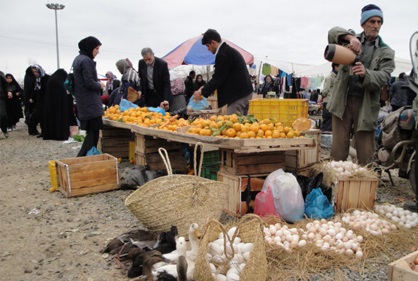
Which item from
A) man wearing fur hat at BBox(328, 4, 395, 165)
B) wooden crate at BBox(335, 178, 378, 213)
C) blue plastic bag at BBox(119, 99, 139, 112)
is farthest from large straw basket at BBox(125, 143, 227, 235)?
blue plastic bag at BBox(119, 99, 139, 112)

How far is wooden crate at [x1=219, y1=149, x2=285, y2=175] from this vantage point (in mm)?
3914

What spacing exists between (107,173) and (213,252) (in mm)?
2953

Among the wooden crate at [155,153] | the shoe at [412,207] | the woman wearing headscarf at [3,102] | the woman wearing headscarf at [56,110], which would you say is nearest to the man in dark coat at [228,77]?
the wooden crate at [155,153]

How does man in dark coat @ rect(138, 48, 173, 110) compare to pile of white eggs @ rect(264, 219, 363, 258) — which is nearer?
pile of white eggs @ rect(264, 219, 363, 258)

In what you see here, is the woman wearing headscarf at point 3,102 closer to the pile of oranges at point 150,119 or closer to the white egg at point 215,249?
the pile of oranges at point 150,119

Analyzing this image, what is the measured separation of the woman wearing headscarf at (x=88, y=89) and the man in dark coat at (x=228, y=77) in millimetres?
1681

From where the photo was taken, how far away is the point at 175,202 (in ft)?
10.1

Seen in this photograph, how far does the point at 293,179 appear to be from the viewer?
3680 mm

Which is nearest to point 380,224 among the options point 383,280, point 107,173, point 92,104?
point 383,280

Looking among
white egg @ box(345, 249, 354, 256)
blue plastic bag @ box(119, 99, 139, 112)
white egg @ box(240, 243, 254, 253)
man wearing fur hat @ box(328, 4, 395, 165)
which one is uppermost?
man wearing fur hat @ box(328, 4, 395, 165)

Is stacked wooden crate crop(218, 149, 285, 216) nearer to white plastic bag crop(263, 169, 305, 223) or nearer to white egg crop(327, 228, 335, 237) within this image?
white plastic bag crop(263, 169, 305, 223)

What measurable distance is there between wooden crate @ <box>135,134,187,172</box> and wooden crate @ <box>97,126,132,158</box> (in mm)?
1589

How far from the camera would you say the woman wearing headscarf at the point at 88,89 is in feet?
19.0

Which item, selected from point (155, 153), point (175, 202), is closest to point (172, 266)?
point (175, 202)
